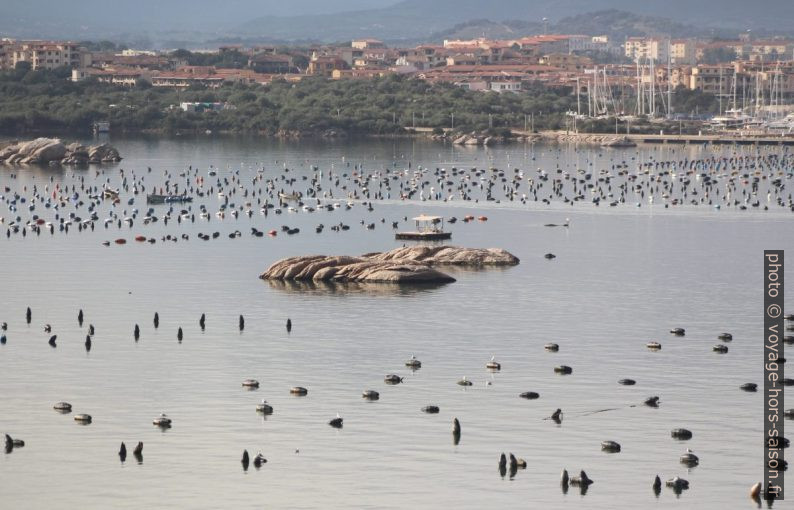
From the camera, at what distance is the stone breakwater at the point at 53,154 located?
6747 inches

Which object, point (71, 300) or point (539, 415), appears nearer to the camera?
point (539, 415)

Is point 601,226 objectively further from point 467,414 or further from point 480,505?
point 480,505

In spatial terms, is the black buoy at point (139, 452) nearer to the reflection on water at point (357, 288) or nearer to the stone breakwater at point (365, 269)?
the reflection on water at point (357, 288)

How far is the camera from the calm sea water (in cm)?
4891

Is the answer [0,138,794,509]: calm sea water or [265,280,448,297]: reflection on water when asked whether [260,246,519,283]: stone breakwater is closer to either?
[265,280,448,297]: reflection on water

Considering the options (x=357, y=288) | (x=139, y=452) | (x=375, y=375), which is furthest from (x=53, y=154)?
(x=139, y=452)

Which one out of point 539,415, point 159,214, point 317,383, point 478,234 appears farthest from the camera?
point 159,214

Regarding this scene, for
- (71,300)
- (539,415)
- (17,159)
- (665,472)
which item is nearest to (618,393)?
(539,415)

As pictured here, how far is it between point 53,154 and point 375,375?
11486 centimetres

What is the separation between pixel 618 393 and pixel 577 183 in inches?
3573

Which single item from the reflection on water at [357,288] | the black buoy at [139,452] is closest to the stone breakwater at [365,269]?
the reflection on water at [357,288]

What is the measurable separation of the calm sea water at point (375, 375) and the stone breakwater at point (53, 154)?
64.3 meters

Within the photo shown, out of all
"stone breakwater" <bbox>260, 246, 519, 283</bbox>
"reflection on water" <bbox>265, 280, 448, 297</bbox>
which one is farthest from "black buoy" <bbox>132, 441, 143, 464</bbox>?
"stone breakwater" <bbox>260, 246, 519, 283</bbox>

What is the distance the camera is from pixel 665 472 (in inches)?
1951
